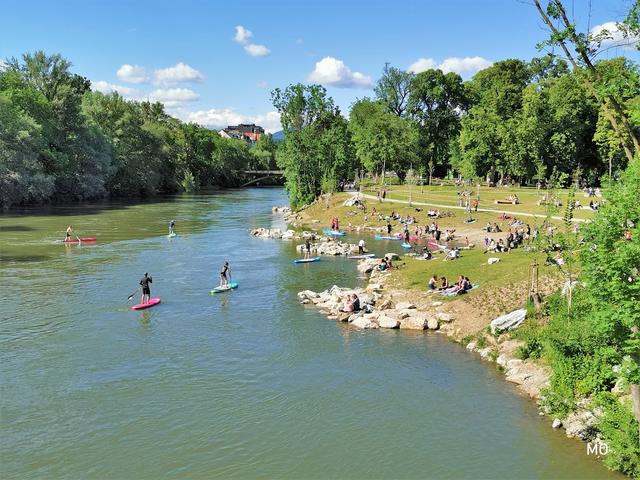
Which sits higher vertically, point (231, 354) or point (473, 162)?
point (473, 162)

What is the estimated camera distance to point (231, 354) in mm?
29906

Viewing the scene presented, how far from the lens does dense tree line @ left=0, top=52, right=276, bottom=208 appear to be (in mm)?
92625

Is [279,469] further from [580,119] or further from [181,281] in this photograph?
[580,119]

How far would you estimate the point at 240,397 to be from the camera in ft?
81.6

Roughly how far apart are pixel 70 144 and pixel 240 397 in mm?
100090

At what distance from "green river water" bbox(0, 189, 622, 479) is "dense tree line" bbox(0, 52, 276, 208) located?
5728cm

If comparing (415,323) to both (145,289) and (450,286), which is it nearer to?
(450,286)

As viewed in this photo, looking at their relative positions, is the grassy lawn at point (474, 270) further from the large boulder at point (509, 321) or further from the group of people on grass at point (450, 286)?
the large boulder at point (509, 321)

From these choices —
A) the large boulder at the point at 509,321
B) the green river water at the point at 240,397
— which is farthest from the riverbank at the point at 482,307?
the green river water at the point at 240,397

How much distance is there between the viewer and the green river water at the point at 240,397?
20.0 meters

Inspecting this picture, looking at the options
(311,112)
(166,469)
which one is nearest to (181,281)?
(166,469)

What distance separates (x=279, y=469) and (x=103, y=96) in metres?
130

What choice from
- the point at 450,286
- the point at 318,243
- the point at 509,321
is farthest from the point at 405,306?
the point at 318,243

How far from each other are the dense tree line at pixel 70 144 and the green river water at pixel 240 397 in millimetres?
57276
